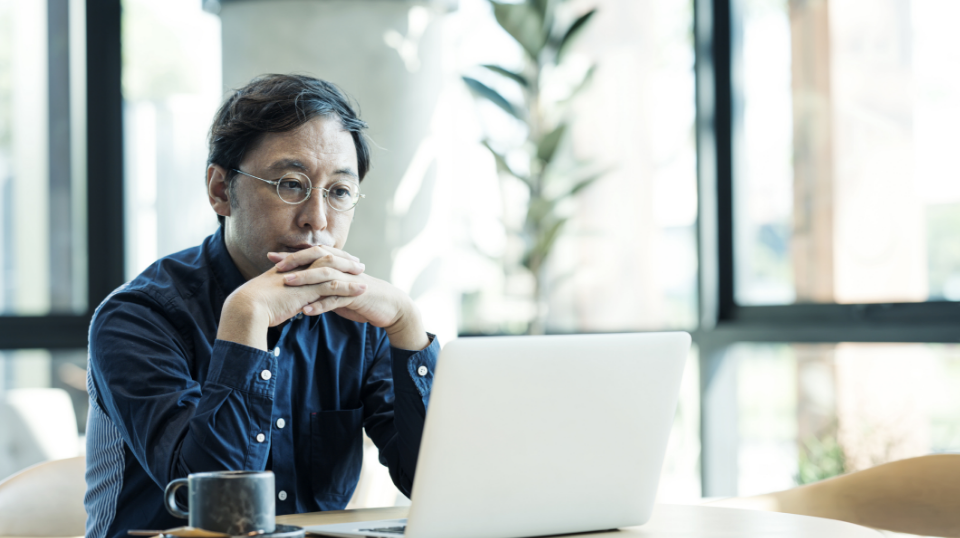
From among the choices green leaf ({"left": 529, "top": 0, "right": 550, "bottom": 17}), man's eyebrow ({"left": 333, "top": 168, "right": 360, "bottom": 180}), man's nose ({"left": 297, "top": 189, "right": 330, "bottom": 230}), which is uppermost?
green leaf ({"left": 529, "top": 0, "right": 550, "bottom": 17})

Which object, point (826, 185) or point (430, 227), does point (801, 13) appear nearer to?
point (826, 185)

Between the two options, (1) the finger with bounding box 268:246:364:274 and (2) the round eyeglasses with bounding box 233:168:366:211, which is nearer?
(1) the finger with bounding box 268:246:364:274

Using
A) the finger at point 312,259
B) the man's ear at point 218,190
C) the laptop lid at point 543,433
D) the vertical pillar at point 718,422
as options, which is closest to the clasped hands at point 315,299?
the finger at point 312,259

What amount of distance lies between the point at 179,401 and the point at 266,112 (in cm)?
52

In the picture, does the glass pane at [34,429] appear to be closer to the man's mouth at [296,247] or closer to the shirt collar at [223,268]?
the shirt collar at [223,268]

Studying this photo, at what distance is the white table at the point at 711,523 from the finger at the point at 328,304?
30 cm

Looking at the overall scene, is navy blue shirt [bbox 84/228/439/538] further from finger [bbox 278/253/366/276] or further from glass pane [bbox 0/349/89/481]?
glass pane [bbox 0/349/89/481]

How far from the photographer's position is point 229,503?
888 mm

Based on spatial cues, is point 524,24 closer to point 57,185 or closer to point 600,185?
point 600,185

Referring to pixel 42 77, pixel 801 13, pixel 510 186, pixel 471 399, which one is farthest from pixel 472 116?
pixel 471 399

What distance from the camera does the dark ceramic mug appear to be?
89 centimetres

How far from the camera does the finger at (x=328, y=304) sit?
1.38m

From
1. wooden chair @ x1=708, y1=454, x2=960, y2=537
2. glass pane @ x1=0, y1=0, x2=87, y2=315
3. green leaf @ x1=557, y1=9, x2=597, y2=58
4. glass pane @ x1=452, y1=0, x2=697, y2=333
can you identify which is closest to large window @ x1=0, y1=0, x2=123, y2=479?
glass pane @ x1=0, y1=0, x2=87, y2=315

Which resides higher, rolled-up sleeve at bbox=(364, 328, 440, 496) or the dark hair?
the dark hair
